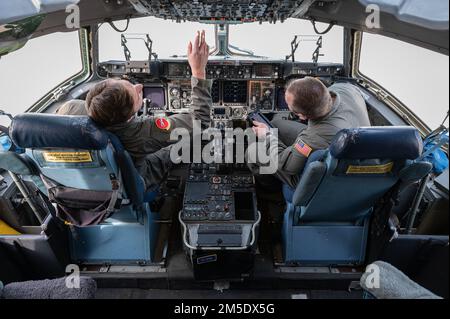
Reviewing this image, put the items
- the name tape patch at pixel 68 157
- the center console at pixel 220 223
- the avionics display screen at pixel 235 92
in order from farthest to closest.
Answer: the avionics display screen at pixel 235 92
the center console at pixel 220 223
the name tape patch at pixel 68 157

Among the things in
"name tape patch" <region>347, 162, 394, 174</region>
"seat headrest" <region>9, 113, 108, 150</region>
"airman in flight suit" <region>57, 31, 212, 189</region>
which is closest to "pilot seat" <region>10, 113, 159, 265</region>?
"seat headrest" <region>9, 113, 108, 150</region>

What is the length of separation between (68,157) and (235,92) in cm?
194

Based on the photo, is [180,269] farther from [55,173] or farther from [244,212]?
[55,173]

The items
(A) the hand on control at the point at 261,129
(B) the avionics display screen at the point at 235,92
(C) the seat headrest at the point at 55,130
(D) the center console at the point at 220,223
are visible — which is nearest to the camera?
(C) the seat headrest at the point at 55,130

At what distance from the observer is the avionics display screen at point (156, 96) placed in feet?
10.3

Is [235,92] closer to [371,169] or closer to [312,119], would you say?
[312,119]

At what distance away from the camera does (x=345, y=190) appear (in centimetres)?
161

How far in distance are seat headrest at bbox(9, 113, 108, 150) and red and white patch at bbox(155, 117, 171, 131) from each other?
41cm

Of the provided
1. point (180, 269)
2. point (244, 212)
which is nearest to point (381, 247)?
point (244, 212)

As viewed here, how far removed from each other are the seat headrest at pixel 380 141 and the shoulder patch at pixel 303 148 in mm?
290

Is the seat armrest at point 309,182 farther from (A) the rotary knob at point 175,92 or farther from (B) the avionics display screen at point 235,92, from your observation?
(A) the rotary knob at point 175,92

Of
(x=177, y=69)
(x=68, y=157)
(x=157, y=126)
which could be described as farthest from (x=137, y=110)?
(x=177, y=69)

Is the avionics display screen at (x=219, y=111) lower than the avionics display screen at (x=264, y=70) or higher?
lower

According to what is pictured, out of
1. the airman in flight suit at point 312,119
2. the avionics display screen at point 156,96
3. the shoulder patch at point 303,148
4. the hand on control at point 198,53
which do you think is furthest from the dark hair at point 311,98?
the avionics display screen at point 156,96
